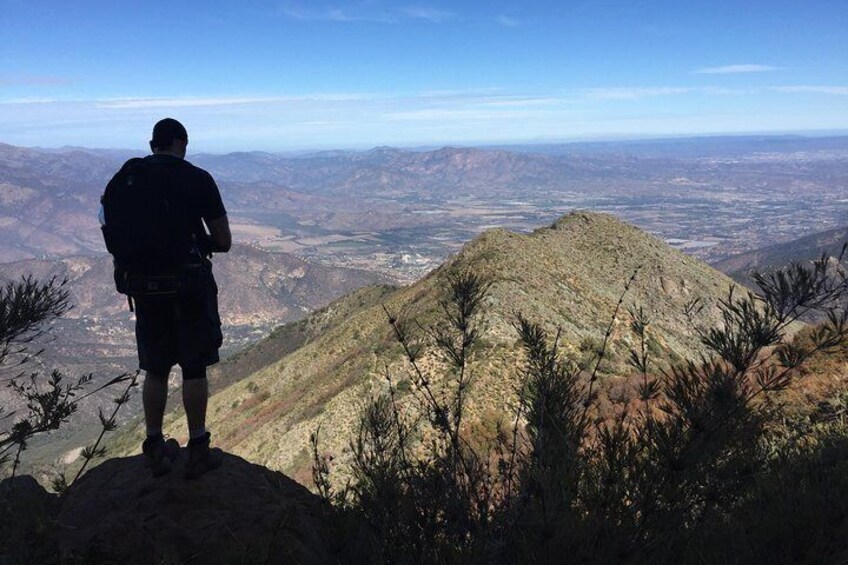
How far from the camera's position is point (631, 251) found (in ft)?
148

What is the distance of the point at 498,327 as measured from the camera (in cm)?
2559

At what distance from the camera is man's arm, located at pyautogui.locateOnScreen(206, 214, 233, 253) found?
5.80m

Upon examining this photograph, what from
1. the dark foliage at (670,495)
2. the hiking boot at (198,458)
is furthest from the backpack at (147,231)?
the dark foliage at (670,495)

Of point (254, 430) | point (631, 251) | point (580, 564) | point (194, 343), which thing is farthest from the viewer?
point (631, 251)

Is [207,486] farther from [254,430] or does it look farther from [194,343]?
[254,430]

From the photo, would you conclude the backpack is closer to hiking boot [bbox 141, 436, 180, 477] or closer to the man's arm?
the man's arm

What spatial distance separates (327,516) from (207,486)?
2.88m

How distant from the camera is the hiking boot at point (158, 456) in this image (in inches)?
251

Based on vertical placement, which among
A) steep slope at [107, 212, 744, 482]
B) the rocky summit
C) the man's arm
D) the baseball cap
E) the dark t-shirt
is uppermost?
the baseball cap

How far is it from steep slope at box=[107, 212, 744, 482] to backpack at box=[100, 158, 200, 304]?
44.1 feet

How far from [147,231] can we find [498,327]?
21286mm

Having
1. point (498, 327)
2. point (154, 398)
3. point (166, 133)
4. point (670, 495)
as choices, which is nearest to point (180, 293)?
point (154, 398)

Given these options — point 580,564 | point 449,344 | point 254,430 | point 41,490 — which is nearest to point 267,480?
point 41,490

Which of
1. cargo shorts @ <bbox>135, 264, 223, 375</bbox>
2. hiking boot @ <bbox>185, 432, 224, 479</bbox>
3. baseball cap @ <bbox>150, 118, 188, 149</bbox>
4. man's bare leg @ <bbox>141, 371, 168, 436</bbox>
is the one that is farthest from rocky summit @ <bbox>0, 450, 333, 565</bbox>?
baseball cap @ <bbox>150, 118, 188, 149</bbox>
